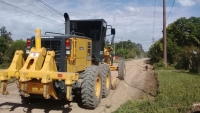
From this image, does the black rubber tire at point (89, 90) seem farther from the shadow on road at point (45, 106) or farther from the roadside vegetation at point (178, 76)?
the roadside vegetation at point (178, 76)

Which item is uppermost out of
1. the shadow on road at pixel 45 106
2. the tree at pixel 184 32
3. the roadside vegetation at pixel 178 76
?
the tree at pixel 184 32

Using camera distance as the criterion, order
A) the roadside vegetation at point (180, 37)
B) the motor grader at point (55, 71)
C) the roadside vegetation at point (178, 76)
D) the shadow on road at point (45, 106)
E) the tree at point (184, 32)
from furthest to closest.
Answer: the tree at point (184, 32), the roadside vegetation at point (180, 37), the shadow on road at point (45, 106), the roadside vegetation at point (178, 76), the motor grader at point (55, 71)

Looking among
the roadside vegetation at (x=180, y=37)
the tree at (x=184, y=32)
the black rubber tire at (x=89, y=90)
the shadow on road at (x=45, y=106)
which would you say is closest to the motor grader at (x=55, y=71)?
the black rubber tire at (x=89, y=90)

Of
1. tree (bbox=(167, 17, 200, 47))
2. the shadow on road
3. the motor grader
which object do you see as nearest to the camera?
the motor grader

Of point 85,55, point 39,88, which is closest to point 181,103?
point 85,55

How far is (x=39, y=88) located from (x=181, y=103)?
13.7 feet

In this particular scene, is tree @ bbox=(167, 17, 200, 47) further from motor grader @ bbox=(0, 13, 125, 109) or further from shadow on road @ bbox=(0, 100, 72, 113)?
shadow on road @ bbox=(0, 100, 72, 113)

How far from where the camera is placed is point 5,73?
6.52 metres

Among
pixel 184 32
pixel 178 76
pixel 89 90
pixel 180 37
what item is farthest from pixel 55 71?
pixel 184 32

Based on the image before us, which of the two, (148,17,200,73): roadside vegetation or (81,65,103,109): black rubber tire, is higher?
(148,17,200,73): roadside vegetation

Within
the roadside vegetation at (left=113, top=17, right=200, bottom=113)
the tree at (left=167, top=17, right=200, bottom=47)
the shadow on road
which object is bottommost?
the shadow on road

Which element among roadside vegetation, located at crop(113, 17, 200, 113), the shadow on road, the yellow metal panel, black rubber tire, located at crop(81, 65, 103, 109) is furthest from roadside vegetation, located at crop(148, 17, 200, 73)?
black rubber tire, located at crop(81, 65, 103, 109)

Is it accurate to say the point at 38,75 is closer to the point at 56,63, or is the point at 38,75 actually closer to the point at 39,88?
the point at 39,88

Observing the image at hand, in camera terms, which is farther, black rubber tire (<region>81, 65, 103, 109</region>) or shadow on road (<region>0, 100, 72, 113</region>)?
shadow on road (<region>0, 100, 72, 113</region>)
